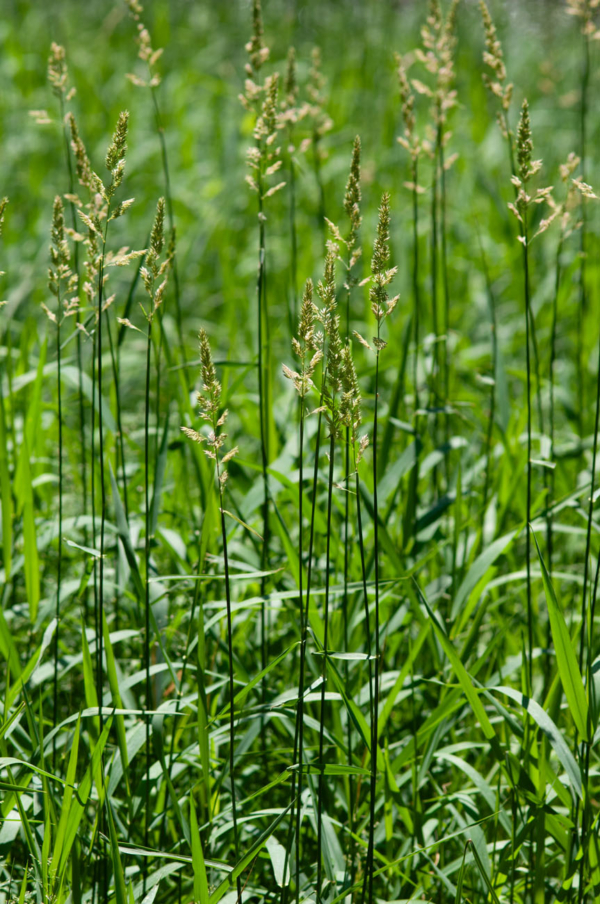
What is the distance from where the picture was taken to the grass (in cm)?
122

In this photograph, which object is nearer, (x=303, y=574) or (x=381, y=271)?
(x=381, y=271)

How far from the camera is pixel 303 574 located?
1783mm

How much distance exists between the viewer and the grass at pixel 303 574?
122 cm

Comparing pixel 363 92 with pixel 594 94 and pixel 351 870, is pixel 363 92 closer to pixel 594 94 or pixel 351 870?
pixel 594 94

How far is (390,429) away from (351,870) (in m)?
1.02

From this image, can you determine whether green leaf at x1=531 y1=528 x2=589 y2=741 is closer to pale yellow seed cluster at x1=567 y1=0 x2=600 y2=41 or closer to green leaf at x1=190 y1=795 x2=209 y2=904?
green leaf at x1=190 y1=795 x2=209 y2=904

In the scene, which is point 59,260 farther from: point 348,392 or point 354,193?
point 348,392

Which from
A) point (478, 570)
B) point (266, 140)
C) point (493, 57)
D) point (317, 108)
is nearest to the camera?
point (266, 140)

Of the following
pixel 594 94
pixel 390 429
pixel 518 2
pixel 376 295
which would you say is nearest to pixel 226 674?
pixel 390 429

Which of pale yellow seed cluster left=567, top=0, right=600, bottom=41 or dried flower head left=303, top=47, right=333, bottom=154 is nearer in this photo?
pale yellow seed cluster left=567, top=0, right=600, bottom=41

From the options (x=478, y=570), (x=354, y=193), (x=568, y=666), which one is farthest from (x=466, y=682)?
(x=354, y=193)

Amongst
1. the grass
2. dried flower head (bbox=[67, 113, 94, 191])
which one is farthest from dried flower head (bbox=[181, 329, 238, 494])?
dried flower head (bbox=[67, 113, 94, 191])

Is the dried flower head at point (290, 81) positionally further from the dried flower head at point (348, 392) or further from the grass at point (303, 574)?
the dried flower head at point (348, 392)

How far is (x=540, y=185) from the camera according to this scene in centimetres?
430
